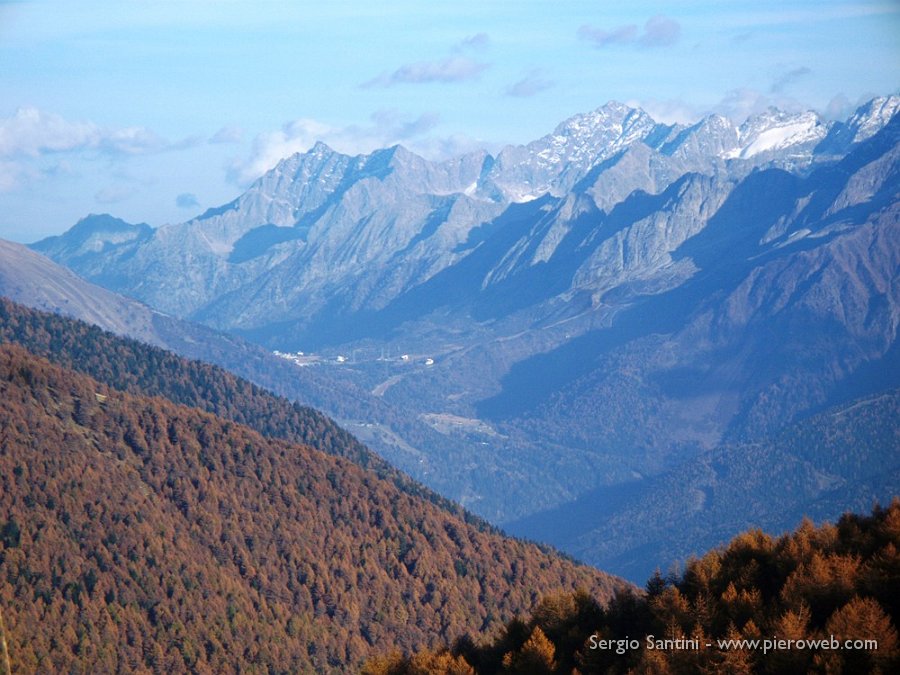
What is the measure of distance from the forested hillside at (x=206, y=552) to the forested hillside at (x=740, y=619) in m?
41.8

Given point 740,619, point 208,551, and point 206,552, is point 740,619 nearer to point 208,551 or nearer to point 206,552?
point 206,552

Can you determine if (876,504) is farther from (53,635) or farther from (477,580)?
(477,580)

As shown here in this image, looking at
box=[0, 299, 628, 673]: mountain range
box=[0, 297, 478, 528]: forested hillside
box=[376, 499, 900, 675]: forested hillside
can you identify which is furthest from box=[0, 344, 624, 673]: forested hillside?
box=[376, 499, 900, 675]: forested hillside

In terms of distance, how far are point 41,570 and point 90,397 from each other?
33382mm

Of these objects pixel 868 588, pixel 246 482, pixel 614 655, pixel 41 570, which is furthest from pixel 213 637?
pixel 868 588

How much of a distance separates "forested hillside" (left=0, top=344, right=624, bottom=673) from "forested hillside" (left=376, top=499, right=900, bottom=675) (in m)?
41.8

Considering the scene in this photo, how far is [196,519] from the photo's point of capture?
118 meters

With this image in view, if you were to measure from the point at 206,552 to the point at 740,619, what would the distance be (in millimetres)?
72171

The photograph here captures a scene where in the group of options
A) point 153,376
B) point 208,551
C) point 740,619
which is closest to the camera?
point 740,619

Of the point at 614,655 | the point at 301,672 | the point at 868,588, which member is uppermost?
the point at 868,588

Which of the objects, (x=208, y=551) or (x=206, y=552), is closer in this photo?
(x=206, y=552)

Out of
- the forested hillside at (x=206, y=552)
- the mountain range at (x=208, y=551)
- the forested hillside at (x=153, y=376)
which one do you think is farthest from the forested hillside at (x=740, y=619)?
the forested hillside at (x=153, y=376)

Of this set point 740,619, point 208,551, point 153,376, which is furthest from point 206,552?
point 153,376

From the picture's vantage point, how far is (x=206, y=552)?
113 m
